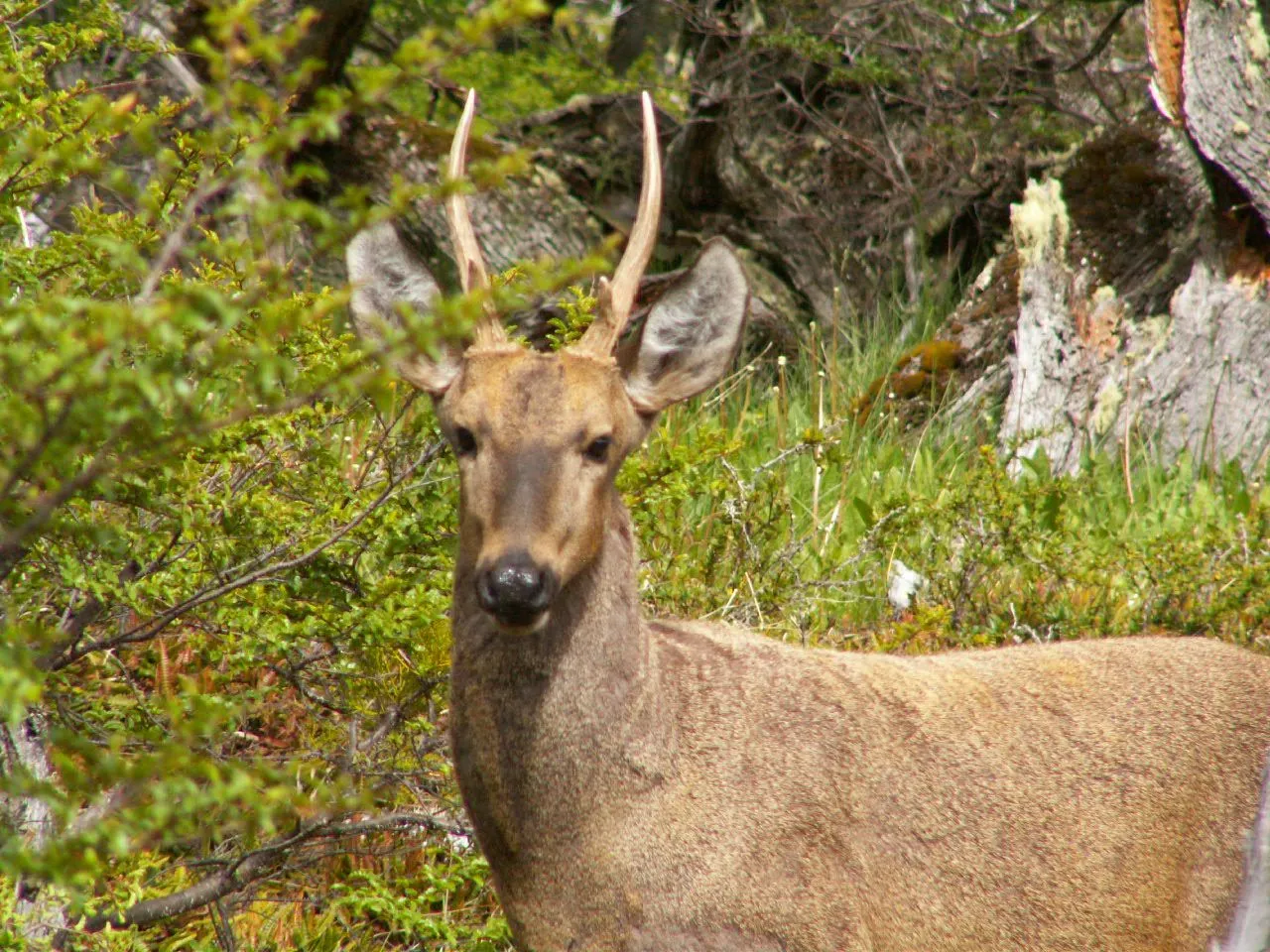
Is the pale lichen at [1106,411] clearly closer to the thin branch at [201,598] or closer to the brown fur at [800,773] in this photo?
the brown fur at [800,773]

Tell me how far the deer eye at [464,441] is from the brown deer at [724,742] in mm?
10

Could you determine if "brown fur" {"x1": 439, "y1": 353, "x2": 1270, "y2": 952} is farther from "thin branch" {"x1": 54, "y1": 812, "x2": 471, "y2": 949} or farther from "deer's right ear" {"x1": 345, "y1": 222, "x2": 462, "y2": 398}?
"thin branch" {"x1": 54, "y1": 812, "x2": 471, "y2": 949}

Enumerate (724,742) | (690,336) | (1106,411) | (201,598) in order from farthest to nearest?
(1106,411) → (201,598) → (690,336) → (724,742)

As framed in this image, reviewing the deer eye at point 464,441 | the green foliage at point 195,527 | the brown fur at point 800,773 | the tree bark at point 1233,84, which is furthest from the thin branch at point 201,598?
the tree bark at point 1233,84

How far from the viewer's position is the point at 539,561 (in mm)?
3291

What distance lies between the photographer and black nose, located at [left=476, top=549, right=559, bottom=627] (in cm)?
322

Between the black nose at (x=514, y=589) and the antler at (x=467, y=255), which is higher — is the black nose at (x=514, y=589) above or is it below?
below

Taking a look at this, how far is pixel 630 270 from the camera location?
3.86 metres

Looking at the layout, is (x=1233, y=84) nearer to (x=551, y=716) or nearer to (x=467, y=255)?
(x=467, y=255)

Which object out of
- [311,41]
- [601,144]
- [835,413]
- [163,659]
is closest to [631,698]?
[163,659]

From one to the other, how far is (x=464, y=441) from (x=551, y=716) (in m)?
0.71

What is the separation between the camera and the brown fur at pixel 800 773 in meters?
3.46

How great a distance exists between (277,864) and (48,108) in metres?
2.47

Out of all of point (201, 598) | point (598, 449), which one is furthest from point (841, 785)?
point (201, 598)
